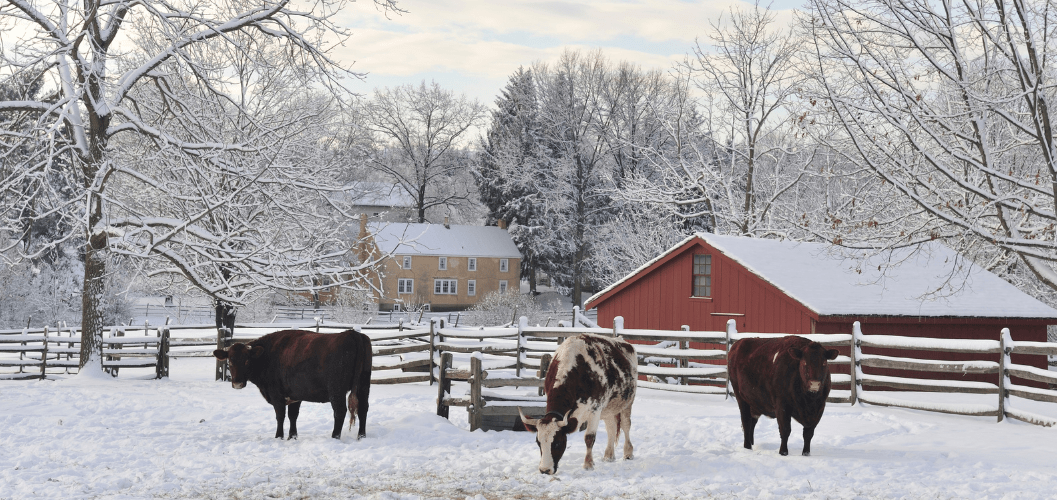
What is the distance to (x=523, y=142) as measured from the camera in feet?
170

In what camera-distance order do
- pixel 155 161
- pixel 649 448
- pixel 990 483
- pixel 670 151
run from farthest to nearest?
pixel 670 151, pixel 155 161, pixel 649 448, pixel 990 483

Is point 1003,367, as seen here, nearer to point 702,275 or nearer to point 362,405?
point 362,405

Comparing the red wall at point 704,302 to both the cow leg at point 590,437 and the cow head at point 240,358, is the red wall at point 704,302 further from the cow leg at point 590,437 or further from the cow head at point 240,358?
the cow head at point 240,358

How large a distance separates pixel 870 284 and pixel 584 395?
33.6 ft

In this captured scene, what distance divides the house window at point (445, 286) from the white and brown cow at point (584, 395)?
156 ft

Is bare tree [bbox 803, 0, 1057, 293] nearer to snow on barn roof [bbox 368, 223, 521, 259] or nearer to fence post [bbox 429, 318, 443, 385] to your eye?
fence post [bbox 429, 318, 443, 385]

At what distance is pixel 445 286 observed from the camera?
184 feet

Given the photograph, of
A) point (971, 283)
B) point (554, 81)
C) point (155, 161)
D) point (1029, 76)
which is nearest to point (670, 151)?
point (554, 81)

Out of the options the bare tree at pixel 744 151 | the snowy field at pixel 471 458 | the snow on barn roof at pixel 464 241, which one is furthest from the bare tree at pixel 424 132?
the snowy field at pixel 471 458

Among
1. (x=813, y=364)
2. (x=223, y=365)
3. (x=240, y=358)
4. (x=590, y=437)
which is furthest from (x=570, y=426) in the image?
(x=223, y=365)

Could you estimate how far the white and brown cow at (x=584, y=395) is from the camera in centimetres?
757

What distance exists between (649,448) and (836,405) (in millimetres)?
4941

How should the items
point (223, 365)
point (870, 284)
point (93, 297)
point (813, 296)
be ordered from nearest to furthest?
1. point (93, 297)
2. point (870, 284)
3. point (813, 296)
4. point (223, 365)

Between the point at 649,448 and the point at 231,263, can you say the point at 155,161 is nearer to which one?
the point at 231,263
